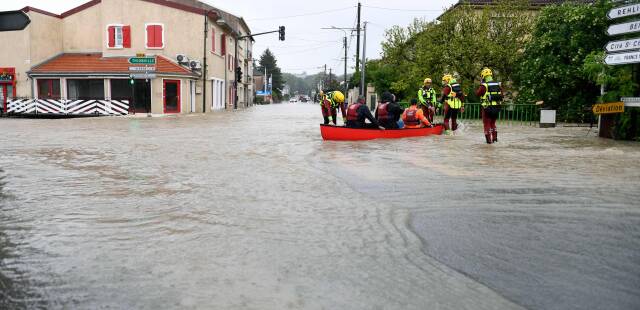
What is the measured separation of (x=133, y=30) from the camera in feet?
121

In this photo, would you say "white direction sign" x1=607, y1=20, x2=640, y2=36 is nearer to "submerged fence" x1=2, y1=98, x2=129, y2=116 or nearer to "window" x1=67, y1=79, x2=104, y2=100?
"submerged fence" x1=2, y1=98, x2=129, y2=116

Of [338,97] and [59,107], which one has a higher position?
[338,97]

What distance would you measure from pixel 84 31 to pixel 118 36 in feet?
9.67

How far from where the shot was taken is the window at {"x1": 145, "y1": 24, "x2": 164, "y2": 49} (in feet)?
121

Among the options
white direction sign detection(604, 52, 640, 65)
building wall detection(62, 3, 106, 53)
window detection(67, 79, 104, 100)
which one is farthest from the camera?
building wall detection(62, 3, 106, 53)

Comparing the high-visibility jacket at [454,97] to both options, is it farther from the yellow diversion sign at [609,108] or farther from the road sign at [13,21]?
the road sign at [13,21]

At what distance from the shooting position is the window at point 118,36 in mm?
36812

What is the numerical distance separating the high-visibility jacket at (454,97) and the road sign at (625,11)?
14.5 feet

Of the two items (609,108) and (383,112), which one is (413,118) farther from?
(609,108)

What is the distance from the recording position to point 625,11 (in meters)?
13.9

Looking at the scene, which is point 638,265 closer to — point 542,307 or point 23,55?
point 542,307

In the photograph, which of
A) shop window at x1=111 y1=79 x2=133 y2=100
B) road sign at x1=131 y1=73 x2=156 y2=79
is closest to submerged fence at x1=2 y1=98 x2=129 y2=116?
road sign at x1=131 y1=73 x2=156 y2=79

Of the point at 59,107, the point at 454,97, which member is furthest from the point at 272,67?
the point at 454,97

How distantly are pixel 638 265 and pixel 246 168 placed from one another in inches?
258
